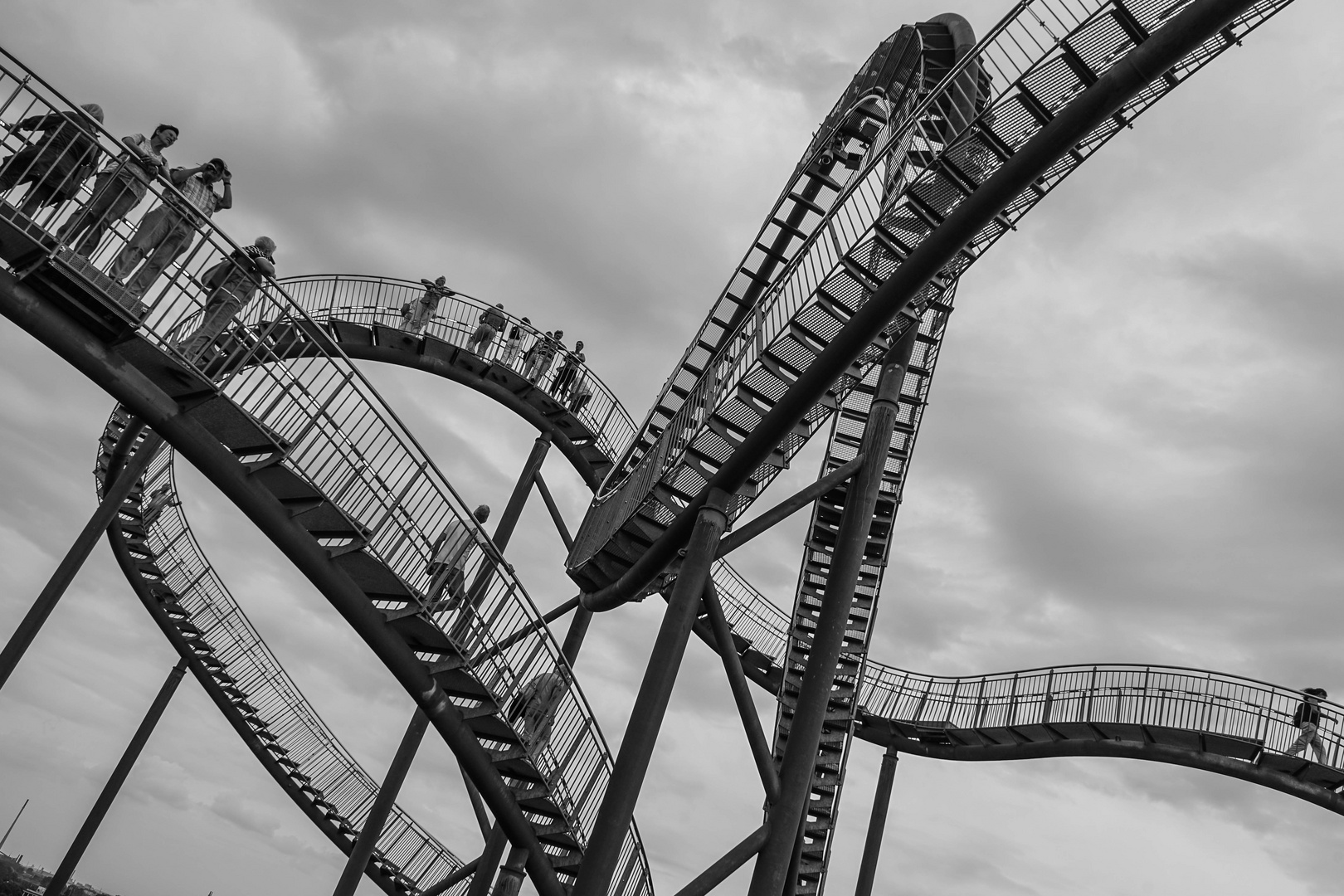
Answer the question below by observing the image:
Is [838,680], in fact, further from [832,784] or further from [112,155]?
[112,155]

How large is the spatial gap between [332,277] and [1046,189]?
12.6 meters

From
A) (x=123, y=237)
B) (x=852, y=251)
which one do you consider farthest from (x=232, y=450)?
(x=852, y=251)

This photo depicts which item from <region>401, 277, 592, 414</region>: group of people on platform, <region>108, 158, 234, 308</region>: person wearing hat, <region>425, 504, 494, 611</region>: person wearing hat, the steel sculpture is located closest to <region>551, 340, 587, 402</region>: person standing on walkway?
<region>401, 277, 592, 414</region>: group of people on platform

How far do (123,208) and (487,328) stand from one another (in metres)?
9.63

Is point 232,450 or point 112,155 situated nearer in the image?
point 112,155

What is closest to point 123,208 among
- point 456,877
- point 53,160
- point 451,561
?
point 53,160

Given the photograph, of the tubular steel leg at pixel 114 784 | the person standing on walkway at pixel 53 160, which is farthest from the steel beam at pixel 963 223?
the tubular steel leg at pixel 114 784

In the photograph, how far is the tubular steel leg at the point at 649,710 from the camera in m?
8.09

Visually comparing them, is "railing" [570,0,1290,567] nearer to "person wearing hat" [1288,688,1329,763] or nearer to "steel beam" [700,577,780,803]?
"steel beam" [700,577,780,803]

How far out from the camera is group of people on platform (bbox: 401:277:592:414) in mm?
17453

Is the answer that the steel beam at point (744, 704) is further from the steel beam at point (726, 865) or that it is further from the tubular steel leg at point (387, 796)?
the tubular steel leg at point (387, 796)

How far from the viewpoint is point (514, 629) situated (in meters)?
10.2

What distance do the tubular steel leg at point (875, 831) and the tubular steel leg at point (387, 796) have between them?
7.10 m

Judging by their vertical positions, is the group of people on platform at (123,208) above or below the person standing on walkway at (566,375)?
below
